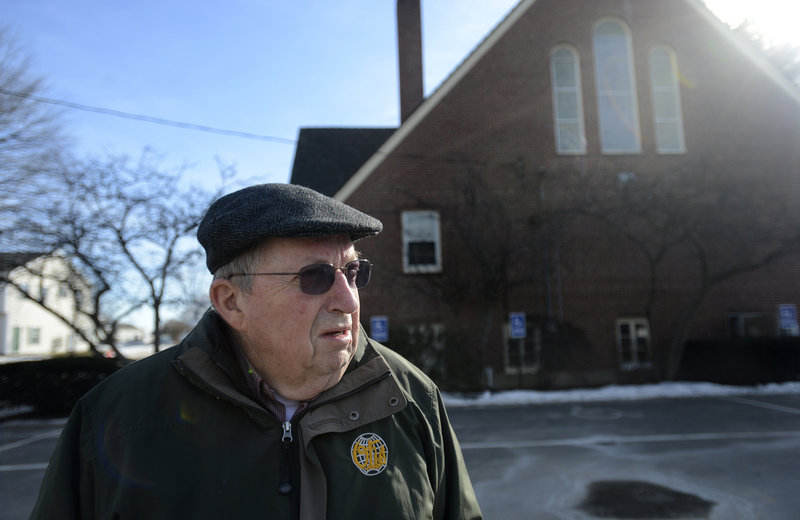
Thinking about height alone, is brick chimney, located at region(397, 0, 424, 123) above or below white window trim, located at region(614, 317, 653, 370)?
above

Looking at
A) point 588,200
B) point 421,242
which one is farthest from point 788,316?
point 421,242

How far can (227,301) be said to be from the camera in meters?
1.89

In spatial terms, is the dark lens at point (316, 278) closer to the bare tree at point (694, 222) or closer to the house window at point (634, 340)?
the bare tree at point (694, 222)

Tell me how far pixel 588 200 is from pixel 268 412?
15.8 m

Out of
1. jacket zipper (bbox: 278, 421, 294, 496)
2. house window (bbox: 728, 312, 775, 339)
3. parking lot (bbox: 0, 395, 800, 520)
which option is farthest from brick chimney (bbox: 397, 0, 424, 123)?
jacket zipper (bbox: 278, 421, 294, 496)

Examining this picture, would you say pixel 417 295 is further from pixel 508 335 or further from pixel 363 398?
pixel 363 398

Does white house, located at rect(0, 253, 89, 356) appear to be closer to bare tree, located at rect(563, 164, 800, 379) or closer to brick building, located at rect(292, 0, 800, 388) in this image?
brick building, located at rect(292, 0, 800, 388)

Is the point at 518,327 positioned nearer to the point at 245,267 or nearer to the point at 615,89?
the point at 615,89

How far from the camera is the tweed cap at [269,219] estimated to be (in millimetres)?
1688

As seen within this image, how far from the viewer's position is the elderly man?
1.59 meters

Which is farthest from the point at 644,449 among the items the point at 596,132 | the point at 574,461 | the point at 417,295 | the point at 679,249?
the point at 596,132

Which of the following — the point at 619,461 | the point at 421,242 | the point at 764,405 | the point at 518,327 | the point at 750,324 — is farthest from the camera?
the point at 750,324

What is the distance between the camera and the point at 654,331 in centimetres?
1669

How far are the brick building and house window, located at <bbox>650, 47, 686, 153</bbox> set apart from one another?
0.15 feet
